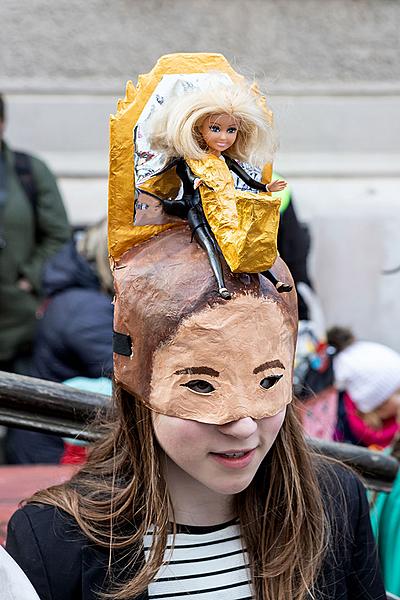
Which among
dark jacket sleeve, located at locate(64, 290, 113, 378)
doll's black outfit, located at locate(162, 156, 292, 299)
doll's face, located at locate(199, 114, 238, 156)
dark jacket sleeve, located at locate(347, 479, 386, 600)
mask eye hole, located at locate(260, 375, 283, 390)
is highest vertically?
doll's face, located at locate(199, 114, 238, 156)

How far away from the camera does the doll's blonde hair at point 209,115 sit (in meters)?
1.93

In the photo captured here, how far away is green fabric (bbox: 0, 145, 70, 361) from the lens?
16.4 feet

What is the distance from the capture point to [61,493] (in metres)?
2.09

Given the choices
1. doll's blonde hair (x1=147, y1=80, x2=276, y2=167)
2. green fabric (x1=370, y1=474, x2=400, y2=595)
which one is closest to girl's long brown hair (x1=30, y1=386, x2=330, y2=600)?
doll's blonde hair (x1=147, y1=80, x2=276, y2=167)

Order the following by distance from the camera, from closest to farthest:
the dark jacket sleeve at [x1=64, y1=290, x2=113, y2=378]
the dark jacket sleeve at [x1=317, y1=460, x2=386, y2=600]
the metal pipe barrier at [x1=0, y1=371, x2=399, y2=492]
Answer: the dark jacket sleeve at [x1=317, y1=460, x2=386, y2=600] < the metal pipe barrier at [x1=0, y1=371, x2=399, y2=492] < the dark jacket sleeve at [x1=64, y1=290, x2=113, y2=378]

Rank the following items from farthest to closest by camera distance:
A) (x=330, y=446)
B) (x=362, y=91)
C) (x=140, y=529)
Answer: (x=362, y=91) < (x=330, y=446) < (x=140, y=529)

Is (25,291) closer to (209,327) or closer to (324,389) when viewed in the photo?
(324,389)

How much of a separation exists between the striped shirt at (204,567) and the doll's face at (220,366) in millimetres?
292

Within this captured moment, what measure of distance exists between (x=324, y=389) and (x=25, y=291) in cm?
150

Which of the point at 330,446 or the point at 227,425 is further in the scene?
the point at 330,446

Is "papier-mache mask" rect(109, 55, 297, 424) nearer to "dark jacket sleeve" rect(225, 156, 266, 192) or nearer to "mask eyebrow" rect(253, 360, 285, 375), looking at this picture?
"mask eyebrow" rect(253, 360, 285, 375)

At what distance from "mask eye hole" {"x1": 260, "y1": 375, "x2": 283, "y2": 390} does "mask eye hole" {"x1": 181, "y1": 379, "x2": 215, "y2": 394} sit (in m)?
0.10

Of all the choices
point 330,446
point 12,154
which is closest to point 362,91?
point 12,154

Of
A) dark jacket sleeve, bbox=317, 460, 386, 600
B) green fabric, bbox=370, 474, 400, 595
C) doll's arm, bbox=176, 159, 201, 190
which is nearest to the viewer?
doll's arm, bbox=176, 159, 201, 190
